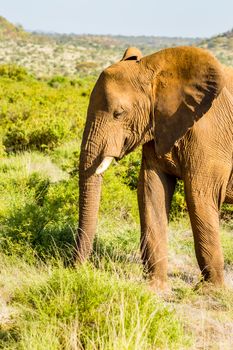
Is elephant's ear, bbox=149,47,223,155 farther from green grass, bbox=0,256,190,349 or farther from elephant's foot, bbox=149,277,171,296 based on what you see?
green grass, bbox=0,256,190,349

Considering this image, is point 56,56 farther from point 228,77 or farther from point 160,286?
point 160,286

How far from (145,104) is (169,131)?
0.29m

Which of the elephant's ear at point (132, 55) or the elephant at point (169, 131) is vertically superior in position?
the elephant's ear at point (132, 55)

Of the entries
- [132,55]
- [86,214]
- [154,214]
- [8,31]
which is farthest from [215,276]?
[8,31]

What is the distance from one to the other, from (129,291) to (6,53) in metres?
74.2

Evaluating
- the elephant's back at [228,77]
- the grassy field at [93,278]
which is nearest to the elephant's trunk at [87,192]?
the grassy field at [93,278]

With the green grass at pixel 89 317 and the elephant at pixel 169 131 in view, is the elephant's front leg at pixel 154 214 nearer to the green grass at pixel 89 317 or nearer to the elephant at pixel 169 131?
the elephant at pixel 169 131

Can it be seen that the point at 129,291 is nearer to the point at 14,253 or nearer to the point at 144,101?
the point at 144,101

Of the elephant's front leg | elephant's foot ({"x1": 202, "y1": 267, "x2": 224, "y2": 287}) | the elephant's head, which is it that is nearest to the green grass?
the elephant's head

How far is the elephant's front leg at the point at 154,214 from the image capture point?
6.15m

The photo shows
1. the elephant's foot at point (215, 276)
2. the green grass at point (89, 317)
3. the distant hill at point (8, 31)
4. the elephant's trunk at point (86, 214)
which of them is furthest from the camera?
the distant hill at point (8, 31)

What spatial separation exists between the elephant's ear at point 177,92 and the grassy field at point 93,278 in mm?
1211

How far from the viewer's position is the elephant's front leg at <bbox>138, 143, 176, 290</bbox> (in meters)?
6.15

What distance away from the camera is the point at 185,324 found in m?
4.86
